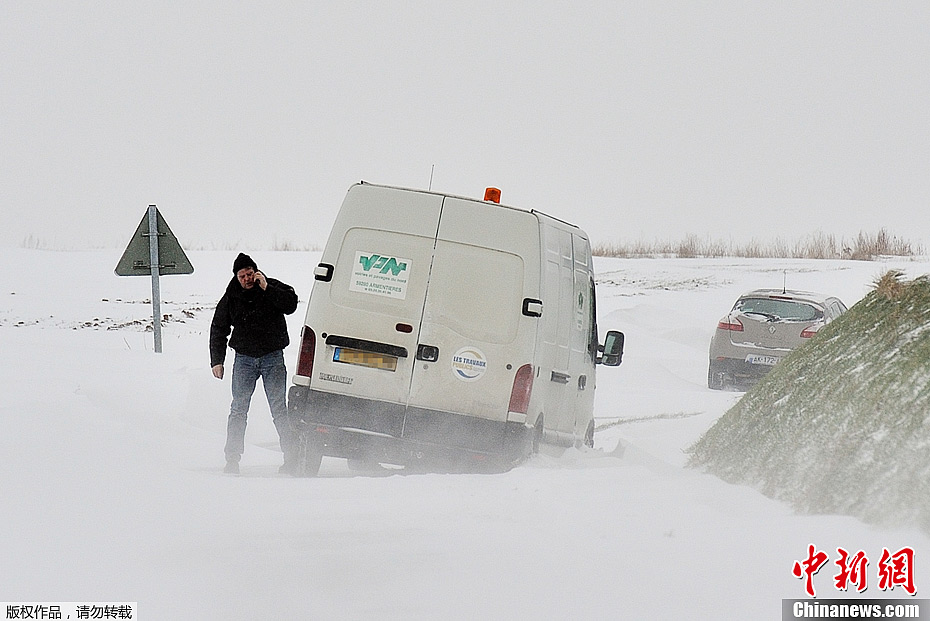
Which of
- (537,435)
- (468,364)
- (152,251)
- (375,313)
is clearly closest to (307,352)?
(375,313)

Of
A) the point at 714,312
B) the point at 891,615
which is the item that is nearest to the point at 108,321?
the point at 714,312

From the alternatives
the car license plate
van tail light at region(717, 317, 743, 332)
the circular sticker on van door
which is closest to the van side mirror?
the circular sticker on van door

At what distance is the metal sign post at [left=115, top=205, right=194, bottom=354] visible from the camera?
1364 centimetres

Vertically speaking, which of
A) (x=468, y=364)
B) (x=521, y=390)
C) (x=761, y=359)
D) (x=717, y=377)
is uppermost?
(x=468, y=364)

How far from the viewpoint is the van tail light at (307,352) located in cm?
747

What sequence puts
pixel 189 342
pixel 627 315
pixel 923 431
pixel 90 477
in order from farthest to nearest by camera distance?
1. pixel 627 315
2. pixel 189 342
3. pixel 90 477
4. pixel 923 431

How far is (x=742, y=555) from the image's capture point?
4.63m

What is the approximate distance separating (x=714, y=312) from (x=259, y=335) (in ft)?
76.6

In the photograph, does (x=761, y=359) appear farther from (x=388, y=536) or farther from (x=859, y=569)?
(x=388, y=536)

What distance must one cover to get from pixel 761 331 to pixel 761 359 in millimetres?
439

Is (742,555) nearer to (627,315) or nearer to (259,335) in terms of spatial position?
(259,335)

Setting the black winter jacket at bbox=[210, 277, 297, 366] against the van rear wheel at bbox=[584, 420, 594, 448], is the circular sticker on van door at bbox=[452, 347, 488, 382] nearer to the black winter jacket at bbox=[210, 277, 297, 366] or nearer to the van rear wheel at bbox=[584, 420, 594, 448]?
the black winter jacket at bbox=[210, 277, 297, 366]

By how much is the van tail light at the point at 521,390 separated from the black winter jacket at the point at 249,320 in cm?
240
